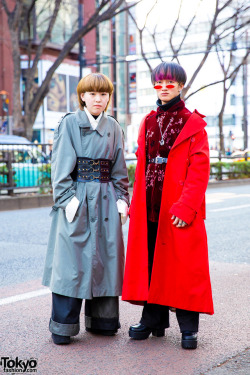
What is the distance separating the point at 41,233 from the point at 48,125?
103 feet

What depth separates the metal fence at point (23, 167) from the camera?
14.1 meters

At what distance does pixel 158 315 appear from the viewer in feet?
12.4

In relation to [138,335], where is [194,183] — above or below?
above

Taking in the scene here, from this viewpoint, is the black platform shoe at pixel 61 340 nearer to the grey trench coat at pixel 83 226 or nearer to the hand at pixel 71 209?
the grey trench coat at pixel 83 226

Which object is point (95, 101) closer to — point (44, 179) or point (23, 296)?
point (23, 296)

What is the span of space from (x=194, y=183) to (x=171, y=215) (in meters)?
0.25

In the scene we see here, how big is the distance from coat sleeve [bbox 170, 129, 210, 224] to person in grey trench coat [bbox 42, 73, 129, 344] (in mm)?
523

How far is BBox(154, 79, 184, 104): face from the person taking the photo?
11.9ft

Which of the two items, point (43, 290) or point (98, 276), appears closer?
point (98, 276)

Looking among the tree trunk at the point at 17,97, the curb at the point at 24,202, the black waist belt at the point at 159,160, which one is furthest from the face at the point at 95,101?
the tree trunk at the point at 17,97

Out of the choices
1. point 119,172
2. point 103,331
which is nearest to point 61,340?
point 103,331

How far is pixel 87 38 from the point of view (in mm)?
45438

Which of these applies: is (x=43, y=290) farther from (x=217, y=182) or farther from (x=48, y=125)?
(x=48, y=125)

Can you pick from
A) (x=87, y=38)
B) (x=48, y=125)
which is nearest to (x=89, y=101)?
(x=48, y=125)
